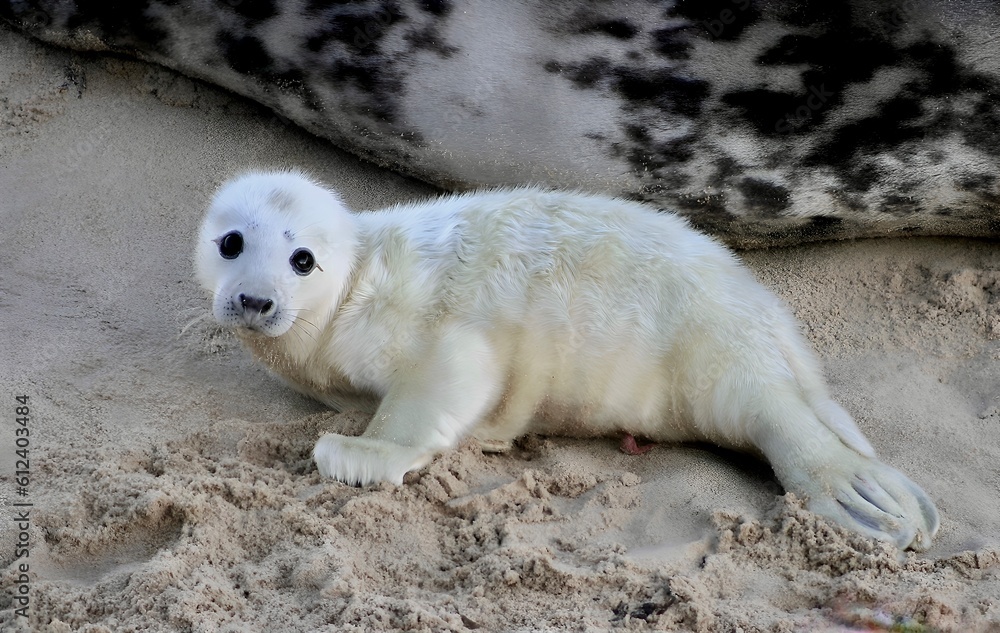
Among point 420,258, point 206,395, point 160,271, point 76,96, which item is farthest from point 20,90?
point 420,258

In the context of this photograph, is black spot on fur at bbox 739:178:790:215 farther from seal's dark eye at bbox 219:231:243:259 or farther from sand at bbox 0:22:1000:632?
seal's dark eye at bbox 219:231:243:259

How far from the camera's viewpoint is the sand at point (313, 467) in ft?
6.62

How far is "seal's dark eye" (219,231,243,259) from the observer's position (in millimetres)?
2637

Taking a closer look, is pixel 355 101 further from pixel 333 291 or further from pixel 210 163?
pixel 333 291

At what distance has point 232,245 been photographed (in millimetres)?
2643

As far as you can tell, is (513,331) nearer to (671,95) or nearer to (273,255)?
(273,255)

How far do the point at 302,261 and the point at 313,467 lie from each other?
19.8 inches

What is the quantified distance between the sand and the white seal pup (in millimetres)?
96

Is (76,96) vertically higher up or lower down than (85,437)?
higher up

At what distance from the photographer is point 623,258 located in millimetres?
2785

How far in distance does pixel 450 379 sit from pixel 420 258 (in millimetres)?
395

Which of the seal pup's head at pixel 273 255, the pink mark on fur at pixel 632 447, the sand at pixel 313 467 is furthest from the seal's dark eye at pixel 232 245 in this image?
the pink mark on fur at pixel 632 447

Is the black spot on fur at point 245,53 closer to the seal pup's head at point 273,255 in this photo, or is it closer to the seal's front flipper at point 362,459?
the seal pup's head at point 273,255

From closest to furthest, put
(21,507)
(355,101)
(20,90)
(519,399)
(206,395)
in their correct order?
(21,507), (519,399), (206,395), (355,101), (20,90)
